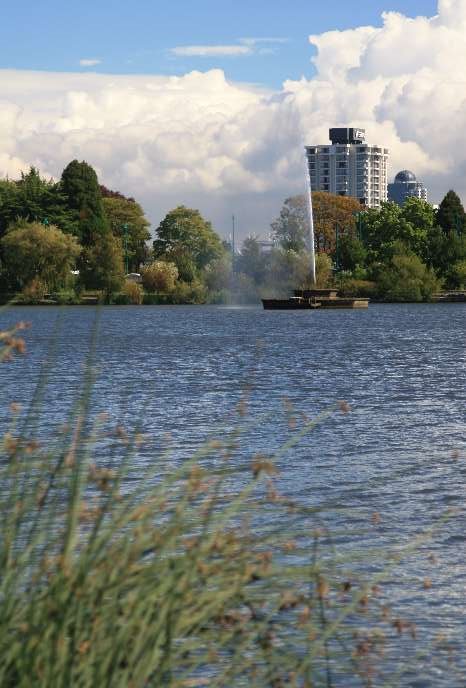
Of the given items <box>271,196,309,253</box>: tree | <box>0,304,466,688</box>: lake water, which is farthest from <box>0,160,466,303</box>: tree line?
<box>0,304,466,688</box>: lake water

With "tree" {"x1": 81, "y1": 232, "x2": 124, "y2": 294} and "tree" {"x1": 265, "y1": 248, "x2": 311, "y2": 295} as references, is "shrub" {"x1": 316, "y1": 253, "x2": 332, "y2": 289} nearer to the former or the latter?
"tree" {"x1": 265, "y1": 248, "x2": 311, "y2": 295}

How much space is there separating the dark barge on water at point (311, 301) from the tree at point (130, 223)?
3031 centimetres

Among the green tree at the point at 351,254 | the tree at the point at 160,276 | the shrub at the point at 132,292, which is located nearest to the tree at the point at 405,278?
the green tree at the point at 351,254

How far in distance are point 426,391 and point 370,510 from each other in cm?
1752

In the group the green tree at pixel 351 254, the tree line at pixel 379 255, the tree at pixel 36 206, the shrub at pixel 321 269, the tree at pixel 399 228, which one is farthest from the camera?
the tree at pixel 399 228

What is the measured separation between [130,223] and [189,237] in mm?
6377

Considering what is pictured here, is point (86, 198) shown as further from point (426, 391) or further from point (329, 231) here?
point (426, 391)

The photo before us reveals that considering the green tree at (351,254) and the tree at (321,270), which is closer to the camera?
the tree at (321,270)

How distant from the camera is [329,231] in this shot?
475 feet

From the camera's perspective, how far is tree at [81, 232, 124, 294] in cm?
10569

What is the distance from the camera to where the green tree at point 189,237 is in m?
134

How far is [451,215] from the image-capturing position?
408ft

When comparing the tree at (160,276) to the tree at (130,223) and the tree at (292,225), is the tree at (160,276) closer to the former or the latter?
the tree at (130,223)

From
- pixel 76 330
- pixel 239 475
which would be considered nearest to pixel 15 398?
pixel 239 475
